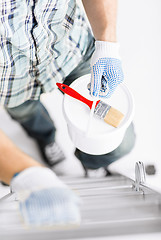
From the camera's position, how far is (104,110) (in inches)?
28.8

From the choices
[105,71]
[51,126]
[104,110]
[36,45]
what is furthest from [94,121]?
[51,126]

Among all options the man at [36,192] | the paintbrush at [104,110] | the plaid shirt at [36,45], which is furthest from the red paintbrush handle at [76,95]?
the man at [36,192]

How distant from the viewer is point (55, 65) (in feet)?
2.91

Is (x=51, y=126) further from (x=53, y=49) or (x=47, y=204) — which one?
(x=47, y=204)

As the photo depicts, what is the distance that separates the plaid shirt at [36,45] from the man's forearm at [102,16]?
43 mm

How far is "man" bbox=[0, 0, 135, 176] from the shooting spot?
67 centimetres

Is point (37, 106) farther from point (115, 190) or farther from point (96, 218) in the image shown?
point (96, 218)

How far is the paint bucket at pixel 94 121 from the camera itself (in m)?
0.71

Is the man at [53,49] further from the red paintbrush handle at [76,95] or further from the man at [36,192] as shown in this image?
the man at [36,192]

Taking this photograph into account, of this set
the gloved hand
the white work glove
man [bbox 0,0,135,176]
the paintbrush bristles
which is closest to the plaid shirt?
man [bbox 0,0,135,176]

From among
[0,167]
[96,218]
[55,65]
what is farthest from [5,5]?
[96,218]

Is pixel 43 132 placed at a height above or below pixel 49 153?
above

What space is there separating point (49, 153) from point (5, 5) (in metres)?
0.84

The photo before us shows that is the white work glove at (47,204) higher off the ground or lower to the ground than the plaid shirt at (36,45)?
lower
